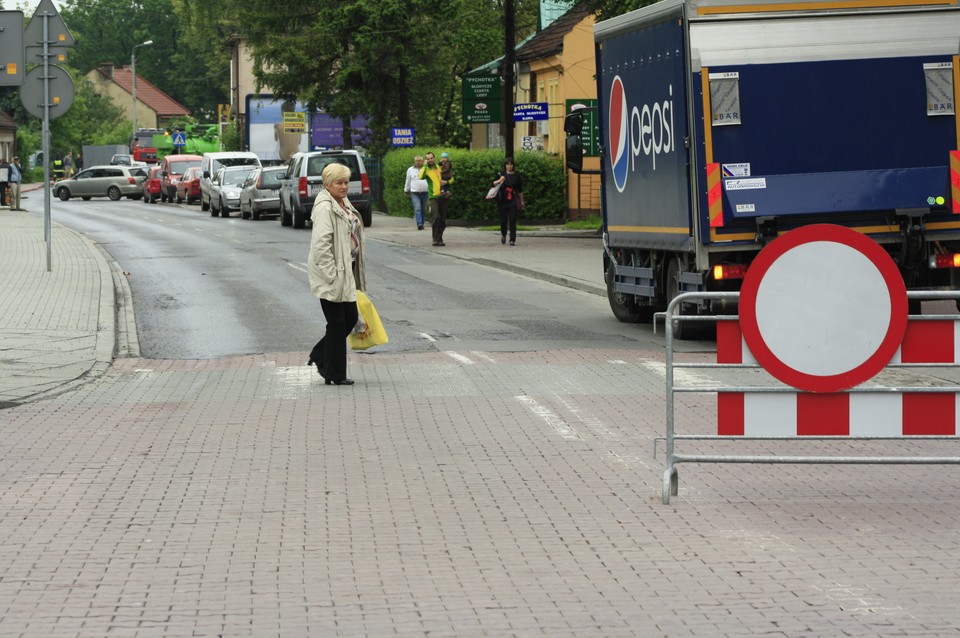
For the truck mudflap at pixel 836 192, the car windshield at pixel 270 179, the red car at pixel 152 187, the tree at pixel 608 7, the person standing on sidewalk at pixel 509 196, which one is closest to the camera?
the truck mudflap at pixel 836 192

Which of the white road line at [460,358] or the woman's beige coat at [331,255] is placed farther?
the white road line at [460,358]

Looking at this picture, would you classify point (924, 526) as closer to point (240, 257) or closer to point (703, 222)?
point (703, 222)

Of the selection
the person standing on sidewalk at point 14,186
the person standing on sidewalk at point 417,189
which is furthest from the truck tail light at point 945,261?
the person standing on sidewalk at point 14,186

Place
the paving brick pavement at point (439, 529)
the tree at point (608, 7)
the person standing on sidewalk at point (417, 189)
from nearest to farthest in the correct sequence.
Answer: the paving brick pavement at point (439, 529) < the tree at point (608, 7) < the person standing on sidewalk at point (417, 189)

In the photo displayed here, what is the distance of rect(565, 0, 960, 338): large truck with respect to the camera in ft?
47.7

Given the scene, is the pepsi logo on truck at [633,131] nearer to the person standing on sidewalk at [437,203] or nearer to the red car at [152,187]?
the person standing on sidewalk at [437,203]

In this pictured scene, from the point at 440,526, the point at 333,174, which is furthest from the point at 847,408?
the point at 333,174

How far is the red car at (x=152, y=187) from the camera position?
66312 millimetres


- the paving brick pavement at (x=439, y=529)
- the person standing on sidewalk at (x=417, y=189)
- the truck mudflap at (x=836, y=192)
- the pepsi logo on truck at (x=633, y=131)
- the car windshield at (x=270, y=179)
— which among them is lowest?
the paving brick pavement at (x=439, y=529)

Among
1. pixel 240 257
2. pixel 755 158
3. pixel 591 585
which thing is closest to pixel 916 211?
pixel 755 158

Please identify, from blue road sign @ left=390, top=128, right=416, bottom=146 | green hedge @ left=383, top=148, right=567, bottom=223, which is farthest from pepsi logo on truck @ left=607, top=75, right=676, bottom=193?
blue road sign @ left=390, top=128, right=416, bottom=146

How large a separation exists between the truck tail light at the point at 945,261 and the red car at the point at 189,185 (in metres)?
Answer: 49.9

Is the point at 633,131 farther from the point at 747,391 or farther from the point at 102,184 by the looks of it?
the point at 102,184

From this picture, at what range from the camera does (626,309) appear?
702 inches
